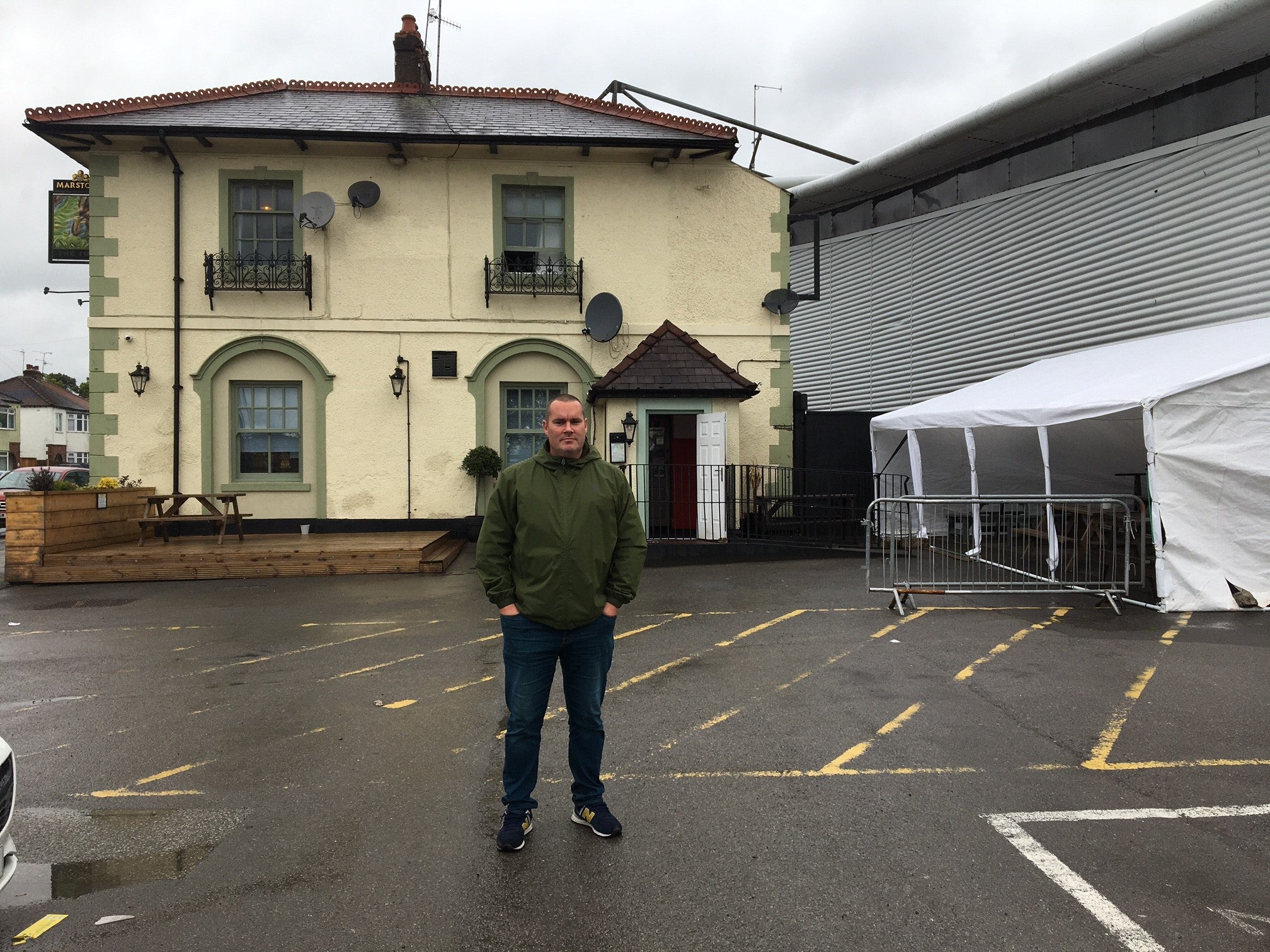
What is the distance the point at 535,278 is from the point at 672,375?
3.13 metres

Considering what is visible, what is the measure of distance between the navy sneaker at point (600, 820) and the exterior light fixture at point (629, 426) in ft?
34.6

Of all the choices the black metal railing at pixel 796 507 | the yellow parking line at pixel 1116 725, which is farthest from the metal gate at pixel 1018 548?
the yellow parking line at pixel 1116 725

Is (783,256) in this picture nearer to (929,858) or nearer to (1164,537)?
(1164,537)

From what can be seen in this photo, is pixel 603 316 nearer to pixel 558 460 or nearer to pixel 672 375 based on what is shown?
pixel 672 375

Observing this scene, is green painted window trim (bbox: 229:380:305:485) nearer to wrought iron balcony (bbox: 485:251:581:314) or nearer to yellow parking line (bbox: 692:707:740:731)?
wrought iron balcony (bbox: 485:251:581:314)

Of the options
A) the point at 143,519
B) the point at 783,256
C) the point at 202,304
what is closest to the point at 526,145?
the point at 783,256

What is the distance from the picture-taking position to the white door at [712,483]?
44.6 feet

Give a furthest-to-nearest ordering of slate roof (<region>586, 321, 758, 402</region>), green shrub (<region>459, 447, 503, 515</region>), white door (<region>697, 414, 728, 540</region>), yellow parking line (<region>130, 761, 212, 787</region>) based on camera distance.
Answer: green shrub (<region>459, 447, 503, 515</region>), slate roof (<region>586, 321, 758, 402</region>), white door (<region>697, 414, 728, 540</region>), yellow parking line (<region>130, 761, 212, 787</region>)

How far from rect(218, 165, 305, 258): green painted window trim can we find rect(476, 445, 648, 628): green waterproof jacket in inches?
508

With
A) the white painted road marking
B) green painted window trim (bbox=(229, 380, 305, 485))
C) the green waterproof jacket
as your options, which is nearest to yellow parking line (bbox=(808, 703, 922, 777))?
the white painted road marking

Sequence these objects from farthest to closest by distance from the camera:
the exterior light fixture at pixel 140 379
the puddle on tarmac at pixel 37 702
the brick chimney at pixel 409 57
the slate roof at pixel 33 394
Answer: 1. the slate roof at pixel 33 394
2. the brick chimney at pixel 409 57
3. the exterior light fixture at pixel 140 379
4. the puddle on tarmac at pixel 37 702

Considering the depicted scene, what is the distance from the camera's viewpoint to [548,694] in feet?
11.9

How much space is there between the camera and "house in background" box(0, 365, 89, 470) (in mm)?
56469

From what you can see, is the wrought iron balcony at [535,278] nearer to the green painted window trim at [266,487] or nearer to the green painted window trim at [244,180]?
the green painted window trim at [244,180]
